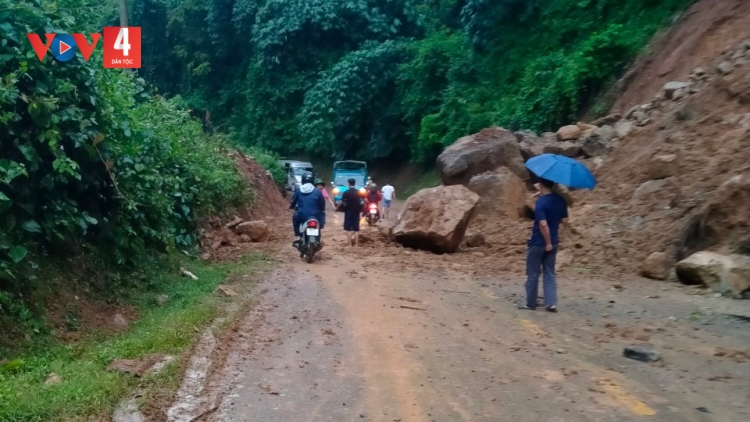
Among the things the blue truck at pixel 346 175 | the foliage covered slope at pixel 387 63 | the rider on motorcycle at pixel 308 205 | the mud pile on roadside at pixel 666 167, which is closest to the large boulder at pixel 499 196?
the mud pile on roadside at pixel 666 167

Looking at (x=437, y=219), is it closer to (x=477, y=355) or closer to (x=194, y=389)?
(x=477, y=355)

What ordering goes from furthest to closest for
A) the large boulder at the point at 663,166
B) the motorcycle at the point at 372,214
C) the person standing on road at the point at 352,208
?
the motorcycle at the point at 372,214 < the person standing on road at the point at 352,208 < the large boulder at the point at 663,166

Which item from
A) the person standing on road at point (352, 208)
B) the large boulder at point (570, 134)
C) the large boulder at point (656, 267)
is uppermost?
the large boulder at point (570, 134)

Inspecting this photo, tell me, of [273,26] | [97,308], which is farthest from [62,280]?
[273,26]

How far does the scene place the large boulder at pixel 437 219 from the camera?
1503 cm

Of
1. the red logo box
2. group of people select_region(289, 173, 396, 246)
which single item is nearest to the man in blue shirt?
Result: group of people select_region(289, 173, 396, 246)

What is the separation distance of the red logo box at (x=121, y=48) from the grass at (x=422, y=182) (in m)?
23.9

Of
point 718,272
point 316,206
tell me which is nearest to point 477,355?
point 718,272

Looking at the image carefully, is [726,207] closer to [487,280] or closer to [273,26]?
[487,280]

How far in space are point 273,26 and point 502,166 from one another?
864 inches

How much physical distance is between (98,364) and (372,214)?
13.8 m

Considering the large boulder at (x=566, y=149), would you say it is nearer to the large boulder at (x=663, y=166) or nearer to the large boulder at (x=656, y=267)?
the large boulder at (x=663, y=166)

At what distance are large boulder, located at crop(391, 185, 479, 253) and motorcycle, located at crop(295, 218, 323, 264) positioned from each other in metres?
2.32

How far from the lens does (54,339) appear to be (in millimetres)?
7766
